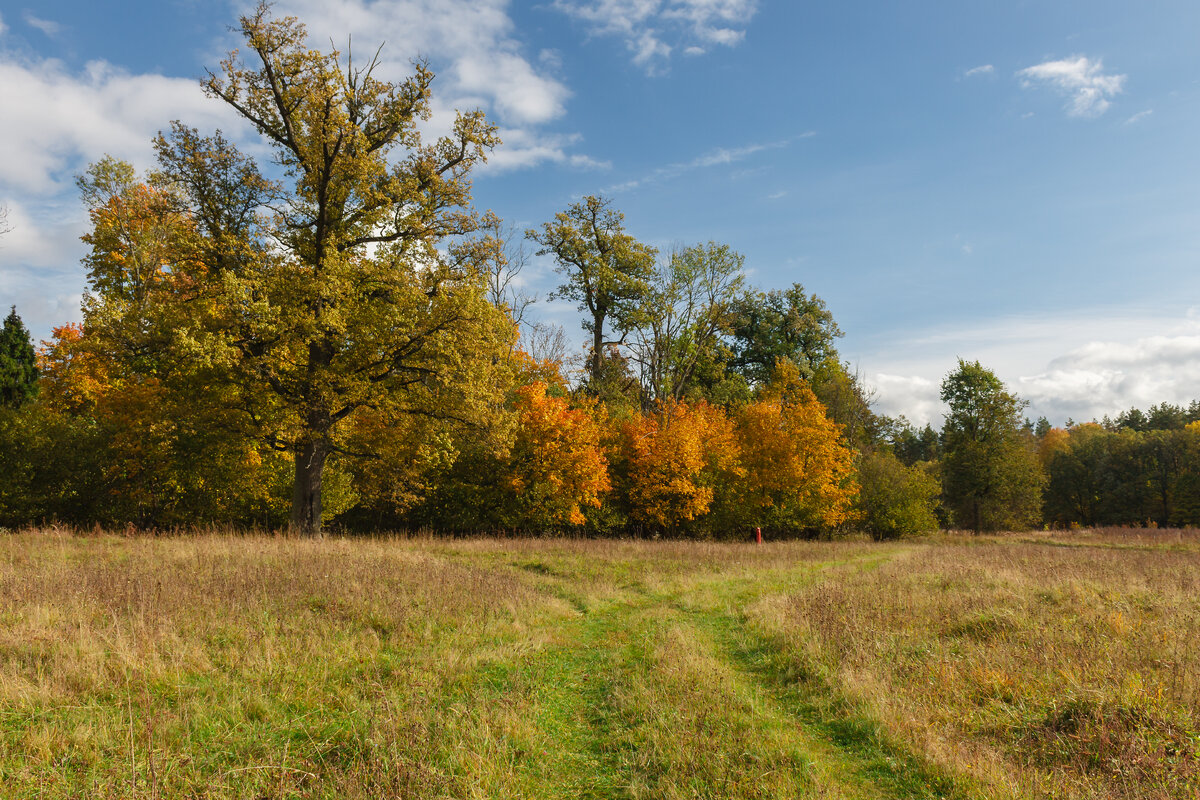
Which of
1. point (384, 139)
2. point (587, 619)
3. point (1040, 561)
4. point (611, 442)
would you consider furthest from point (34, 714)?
point (611, 442)

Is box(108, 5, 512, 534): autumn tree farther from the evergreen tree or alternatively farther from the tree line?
the evergreen tree

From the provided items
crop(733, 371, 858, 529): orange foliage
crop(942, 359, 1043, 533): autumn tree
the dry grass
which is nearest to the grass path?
the dry grass

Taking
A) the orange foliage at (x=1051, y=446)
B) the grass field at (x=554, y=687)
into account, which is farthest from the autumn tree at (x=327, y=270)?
the orange foliage at (x=1051, y=446)

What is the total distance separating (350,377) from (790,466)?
23.8m

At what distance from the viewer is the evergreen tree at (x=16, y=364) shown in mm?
34125

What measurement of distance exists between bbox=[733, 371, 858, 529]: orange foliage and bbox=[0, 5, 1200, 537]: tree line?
0.13 metres

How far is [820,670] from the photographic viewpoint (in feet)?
25.2

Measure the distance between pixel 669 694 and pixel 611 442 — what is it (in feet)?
81.8

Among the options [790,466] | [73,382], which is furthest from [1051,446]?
[73,382]

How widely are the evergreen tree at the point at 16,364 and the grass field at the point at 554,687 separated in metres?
30.4

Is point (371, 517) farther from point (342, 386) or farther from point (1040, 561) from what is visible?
point (1040, 561)

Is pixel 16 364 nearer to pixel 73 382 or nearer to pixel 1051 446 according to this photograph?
pixel 73 382

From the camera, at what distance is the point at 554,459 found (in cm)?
2678

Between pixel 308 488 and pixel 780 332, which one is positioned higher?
pixel 780 332
